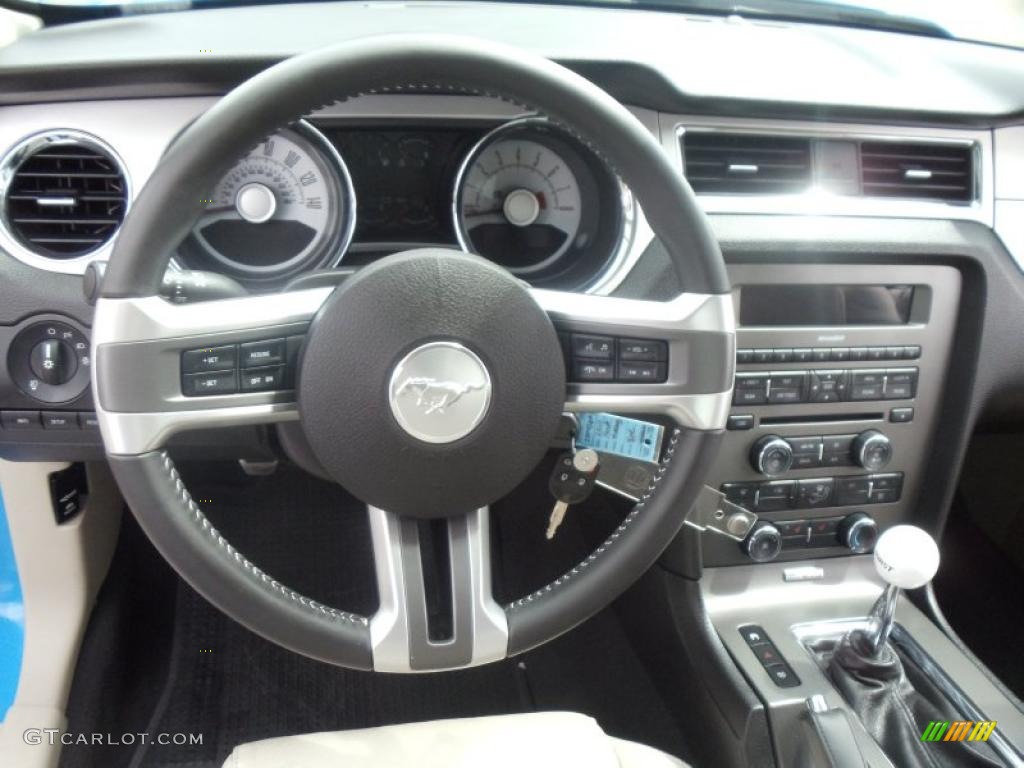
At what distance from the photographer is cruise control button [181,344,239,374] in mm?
A: 740

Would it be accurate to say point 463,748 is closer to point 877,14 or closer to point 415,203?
point 415,203

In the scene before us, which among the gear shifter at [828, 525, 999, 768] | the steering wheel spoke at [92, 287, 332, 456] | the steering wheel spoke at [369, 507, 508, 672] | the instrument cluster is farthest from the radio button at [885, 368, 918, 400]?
the steering wheel spoke at [92, 287, 332, 456]

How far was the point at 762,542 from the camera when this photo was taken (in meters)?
1.27

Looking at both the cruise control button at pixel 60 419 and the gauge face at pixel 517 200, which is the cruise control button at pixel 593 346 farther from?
the cruise control button at pixel 60 419

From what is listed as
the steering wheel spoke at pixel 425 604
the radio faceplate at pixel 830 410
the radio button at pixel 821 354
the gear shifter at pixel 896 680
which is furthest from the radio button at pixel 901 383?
the steering wheel spoke at pixel 425 604

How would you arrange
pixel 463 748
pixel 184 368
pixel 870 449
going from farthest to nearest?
1. pixel 870 449
2. pixel 463 748
3. pixel 184 368

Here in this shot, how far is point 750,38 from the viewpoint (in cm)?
128

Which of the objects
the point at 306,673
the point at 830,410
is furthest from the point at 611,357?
the point at 306,673

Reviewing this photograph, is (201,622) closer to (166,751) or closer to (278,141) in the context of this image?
(166,751)

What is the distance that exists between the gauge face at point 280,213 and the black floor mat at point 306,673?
2.05 feet

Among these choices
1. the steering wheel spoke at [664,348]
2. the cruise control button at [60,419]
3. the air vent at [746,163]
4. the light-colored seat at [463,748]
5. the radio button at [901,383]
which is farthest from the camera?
the radio button at [901,383]

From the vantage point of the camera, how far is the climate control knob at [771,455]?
1221 mm

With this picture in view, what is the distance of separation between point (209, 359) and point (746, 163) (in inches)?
30.3

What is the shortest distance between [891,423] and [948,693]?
15.2 inches
